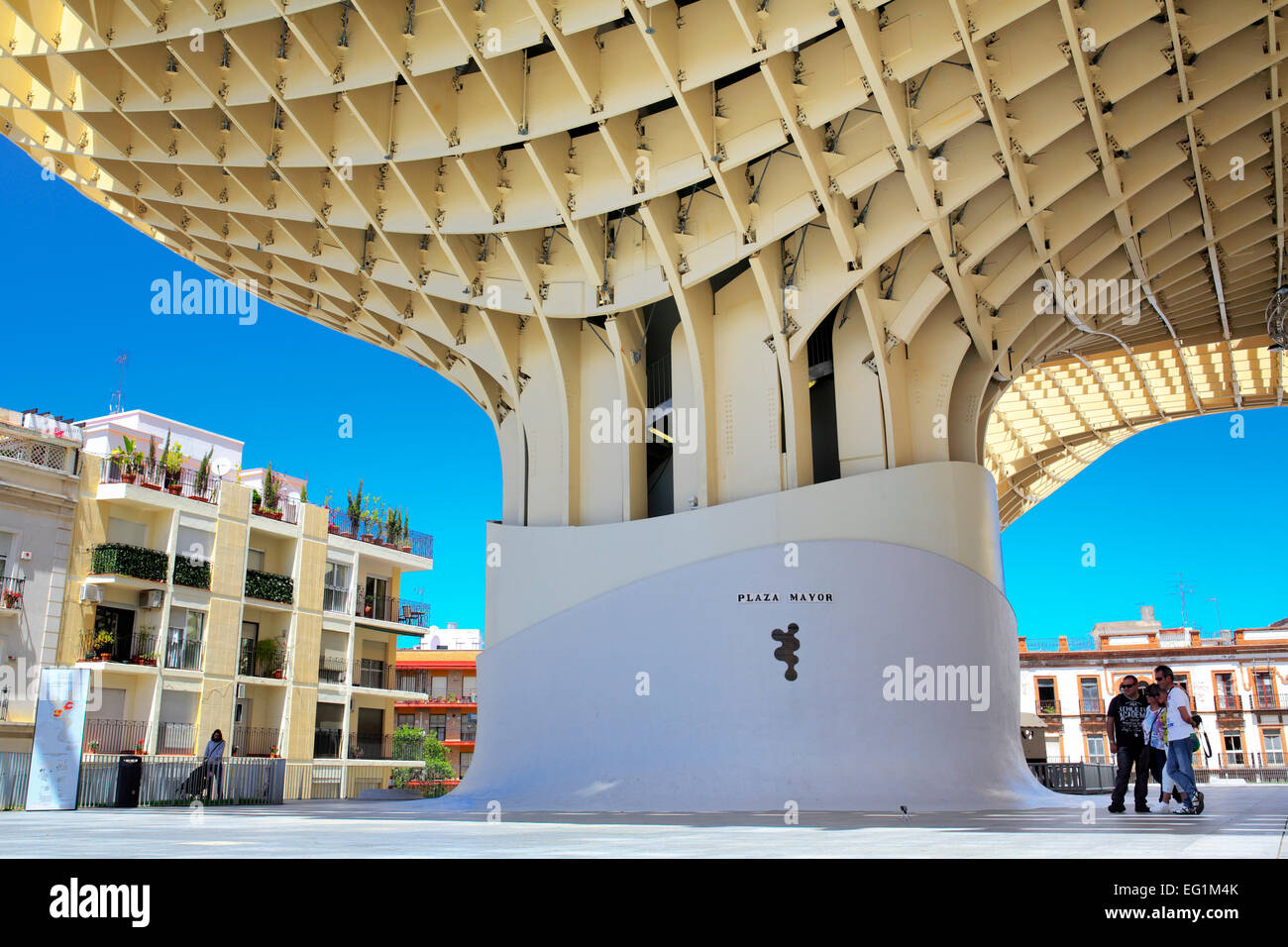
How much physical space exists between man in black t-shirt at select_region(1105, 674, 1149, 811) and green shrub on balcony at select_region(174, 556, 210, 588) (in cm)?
3279

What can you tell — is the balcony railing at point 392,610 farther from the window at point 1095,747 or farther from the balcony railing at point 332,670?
the window at point 1095,747

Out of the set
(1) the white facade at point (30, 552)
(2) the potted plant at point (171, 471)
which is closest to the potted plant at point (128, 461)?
(2) the potted plant at point (171, 471)

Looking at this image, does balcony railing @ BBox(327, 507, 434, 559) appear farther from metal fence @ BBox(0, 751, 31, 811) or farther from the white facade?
metal fence @ BBox(0, 751, 31, 811)

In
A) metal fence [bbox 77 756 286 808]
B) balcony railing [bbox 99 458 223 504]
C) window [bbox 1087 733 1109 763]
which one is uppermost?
balcony railing [bbox 99 458 223 504]

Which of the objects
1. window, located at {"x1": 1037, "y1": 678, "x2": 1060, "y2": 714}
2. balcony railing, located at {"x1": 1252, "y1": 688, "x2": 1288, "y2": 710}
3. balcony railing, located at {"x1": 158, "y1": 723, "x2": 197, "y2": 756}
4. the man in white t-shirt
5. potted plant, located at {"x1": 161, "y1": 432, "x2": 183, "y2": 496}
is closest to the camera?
the man in white t-shirt

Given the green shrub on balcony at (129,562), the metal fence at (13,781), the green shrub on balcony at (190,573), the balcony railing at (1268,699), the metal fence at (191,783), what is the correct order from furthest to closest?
the balcony railing at (1268,699) → the green shrub on balcony at (190,573) → the green shrub on balcony at (129,562) → the metal fence at (191,783) → the metal fence at (13,781)

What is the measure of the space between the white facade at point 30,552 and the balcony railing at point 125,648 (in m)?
1.08

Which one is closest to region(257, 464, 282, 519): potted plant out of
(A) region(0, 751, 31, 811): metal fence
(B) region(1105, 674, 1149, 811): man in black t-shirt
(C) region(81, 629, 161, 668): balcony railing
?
(C) region(81, 629, 161, 668): balcony railing

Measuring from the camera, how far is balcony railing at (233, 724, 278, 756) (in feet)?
123

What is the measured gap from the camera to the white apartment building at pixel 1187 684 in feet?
209

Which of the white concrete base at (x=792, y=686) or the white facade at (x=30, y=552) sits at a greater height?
the white facade at (x=30, y=552)

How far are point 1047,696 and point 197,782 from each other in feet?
204

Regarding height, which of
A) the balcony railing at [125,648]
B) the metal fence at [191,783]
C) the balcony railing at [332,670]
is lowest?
the metal fence at [191,783]

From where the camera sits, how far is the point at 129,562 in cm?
3406
